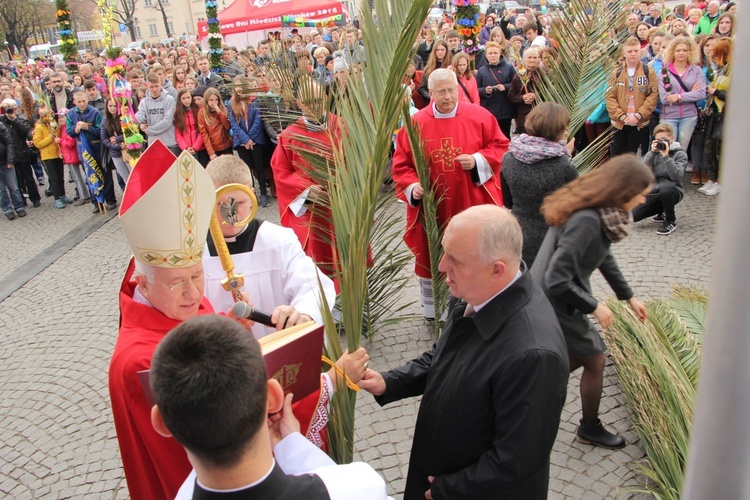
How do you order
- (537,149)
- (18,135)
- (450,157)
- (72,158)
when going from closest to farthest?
(537,149)
(450,157)
(18,135)
(72,158)

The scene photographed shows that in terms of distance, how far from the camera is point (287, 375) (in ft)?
5.55

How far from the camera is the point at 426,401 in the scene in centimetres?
217

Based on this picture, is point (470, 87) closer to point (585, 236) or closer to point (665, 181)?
point (665, 181)

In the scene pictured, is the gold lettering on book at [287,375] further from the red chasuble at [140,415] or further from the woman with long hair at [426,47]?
the woman with long hair at [426,47]

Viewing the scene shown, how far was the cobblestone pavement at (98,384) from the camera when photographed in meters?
3.55

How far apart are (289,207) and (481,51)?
589 cm

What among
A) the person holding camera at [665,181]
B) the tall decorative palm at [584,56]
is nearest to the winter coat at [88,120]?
the tall decorative palm at [584,56]

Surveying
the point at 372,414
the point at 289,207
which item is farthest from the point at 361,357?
the point at 289,207

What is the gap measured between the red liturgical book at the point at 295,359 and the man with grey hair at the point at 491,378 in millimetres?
508

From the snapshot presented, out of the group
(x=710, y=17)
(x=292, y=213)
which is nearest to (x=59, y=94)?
(x=292, y=213)

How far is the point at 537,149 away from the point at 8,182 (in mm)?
9136

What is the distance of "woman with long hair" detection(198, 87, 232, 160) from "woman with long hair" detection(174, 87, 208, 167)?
11 cm

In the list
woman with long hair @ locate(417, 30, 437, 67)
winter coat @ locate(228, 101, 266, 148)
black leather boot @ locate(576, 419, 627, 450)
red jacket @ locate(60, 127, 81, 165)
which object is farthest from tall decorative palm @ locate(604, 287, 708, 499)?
red jacket @ locate(60, 127, 81, 165)

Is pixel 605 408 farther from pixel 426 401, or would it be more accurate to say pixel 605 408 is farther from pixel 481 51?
pixel 481 51
